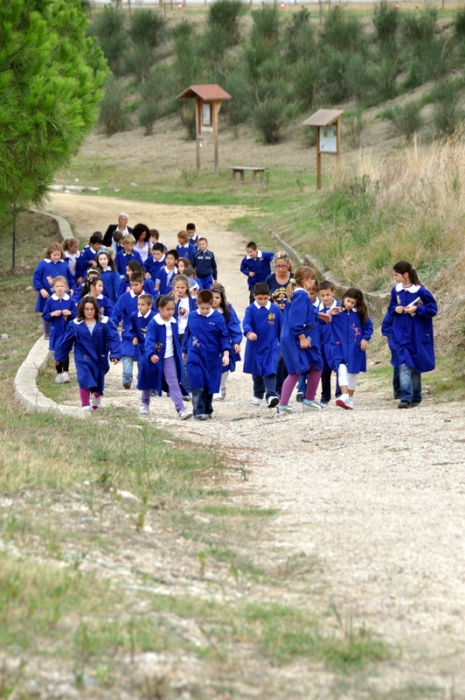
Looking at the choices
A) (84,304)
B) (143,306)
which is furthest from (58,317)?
(84,304)

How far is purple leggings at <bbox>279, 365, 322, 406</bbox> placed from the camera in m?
9.94

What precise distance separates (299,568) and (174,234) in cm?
1828

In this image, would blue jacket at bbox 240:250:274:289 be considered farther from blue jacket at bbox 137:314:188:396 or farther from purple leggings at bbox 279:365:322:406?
blue jacket at bbox 137:314:188:396

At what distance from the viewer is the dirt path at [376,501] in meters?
4.51

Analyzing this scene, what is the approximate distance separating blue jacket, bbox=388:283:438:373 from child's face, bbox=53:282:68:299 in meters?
4.08

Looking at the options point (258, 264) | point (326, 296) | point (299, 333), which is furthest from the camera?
point (258, 264)

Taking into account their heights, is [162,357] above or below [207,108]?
above

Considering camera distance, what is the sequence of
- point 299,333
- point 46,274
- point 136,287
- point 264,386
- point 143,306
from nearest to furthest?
point 299,333 → point 264,386 → point 143,306 → point 136,287 → point 46,274

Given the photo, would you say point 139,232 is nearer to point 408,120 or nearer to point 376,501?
point 376,501

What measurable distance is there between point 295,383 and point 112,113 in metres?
36.5

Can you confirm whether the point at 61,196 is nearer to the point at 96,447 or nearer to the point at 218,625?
the point at 96,447

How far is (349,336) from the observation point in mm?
10227

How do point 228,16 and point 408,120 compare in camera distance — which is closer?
point 408,120

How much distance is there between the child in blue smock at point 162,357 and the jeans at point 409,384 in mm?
2050
